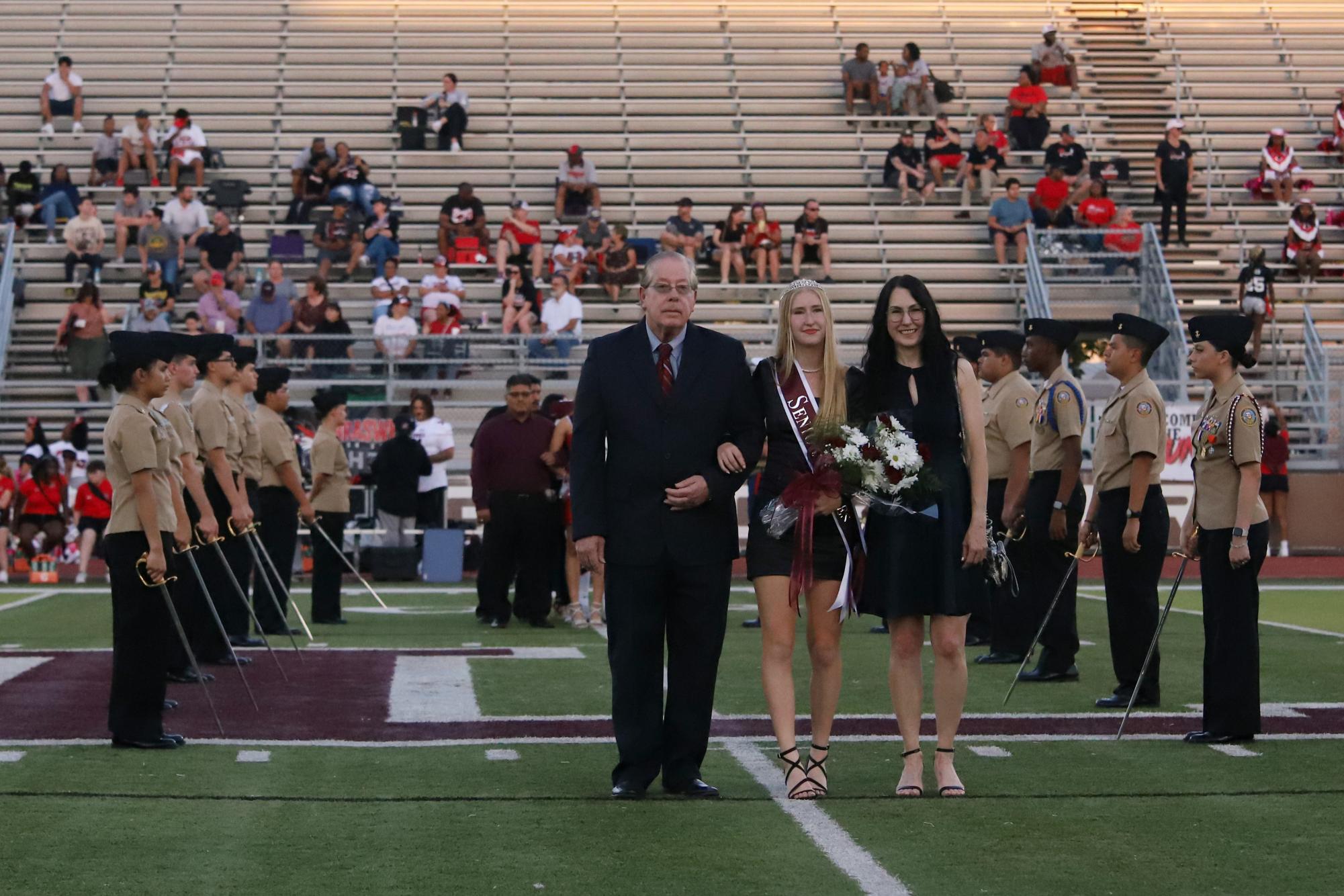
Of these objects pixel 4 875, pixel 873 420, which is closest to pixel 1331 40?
pixel 873 420

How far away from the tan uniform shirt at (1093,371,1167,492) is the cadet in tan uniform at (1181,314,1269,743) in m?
0.99

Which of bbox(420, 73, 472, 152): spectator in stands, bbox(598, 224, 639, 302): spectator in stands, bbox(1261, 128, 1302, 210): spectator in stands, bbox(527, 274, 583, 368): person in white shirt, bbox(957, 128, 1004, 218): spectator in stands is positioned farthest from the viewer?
bbox(420, 73, 472, 152): spectator in stands

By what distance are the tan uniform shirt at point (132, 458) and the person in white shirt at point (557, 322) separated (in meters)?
16.6

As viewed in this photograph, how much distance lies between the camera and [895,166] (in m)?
30.8

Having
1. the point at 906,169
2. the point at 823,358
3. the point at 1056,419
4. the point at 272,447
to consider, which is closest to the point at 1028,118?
the point at 906,169

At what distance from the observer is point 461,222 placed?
28.5m

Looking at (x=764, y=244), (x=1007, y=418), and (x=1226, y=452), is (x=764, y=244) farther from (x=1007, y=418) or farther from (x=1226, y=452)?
(x=1226, y=452)

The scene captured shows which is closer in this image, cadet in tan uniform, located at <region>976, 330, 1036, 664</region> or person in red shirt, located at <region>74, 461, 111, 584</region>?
cadet in tan uniform, located at <region>976, 330, 1036, 664</region>

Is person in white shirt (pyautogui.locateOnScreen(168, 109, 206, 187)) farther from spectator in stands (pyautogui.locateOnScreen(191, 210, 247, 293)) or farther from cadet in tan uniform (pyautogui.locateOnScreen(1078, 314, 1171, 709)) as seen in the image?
cadet in tan uniform (pyautogui.locateOnScreen(1078, 314, 1171, 709))

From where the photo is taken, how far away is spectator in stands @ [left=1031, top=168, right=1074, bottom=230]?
94.4ft

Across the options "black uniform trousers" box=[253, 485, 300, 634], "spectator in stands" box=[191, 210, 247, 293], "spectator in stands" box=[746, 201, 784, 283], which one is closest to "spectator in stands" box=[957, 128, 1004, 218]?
"spectator in stands" box=[746, 201, 784, 283]

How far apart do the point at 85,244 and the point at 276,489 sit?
14972 millimetres

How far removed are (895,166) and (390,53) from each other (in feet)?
31.3

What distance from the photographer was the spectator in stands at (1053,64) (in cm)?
3309
